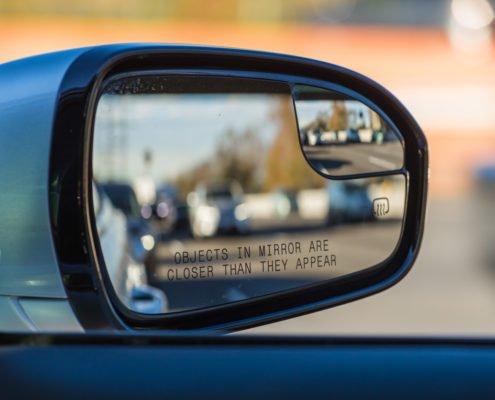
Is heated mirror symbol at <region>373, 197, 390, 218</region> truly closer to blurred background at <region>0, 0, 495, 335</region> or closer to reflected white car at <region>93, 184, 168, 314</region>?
reflected white car at <region>93, 184, 168, 314</region>

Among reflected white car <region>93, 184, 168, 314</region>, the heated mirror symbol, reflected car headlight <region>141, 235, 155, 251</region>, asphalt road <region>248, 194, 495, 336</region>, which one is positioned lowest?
asphalt road <region>248, 194, 495, 336</region>

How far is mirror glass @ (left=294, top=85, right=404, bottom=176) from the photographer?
2.27m

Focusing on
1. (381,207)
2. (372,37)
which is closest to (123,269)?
(381,207)

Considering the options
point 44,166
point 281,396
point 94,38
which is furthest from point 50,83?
point 94,38

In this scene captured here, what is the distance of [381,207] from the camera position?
2.56 m

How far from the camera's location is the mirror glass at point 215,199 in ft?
7.95

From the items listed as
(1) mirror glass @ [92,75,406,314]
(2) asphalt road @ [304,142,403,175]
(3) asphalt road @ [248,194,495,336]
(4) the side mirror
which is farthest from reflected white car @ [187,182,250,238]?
(2) asphalt road @ [304,142,403,175]

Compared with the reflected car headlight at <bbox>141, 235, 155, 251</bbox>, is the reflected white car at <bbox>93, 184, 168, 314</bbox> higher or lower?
higher

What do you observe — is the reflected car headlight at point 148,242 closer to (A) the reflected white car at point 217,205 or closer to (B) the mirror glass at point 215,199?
(B) the mirror glass at point 215,199

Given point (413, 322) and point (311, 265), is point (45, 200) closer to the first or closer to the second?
point (311, 265)

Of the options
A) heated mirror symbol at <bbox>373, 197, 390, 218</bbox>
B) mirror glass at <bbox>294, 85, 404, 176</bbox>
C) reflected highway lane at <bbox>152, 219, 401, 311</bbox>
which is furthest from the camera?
heated mirror symbol at <bbox>373, 197, 390, 218</bbox>

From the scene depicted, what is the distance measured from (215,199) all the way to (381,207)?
445 cm

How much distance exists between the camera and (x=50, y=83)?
2.01 m

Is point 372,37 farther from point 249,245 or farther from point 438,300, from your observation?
point 249,245
